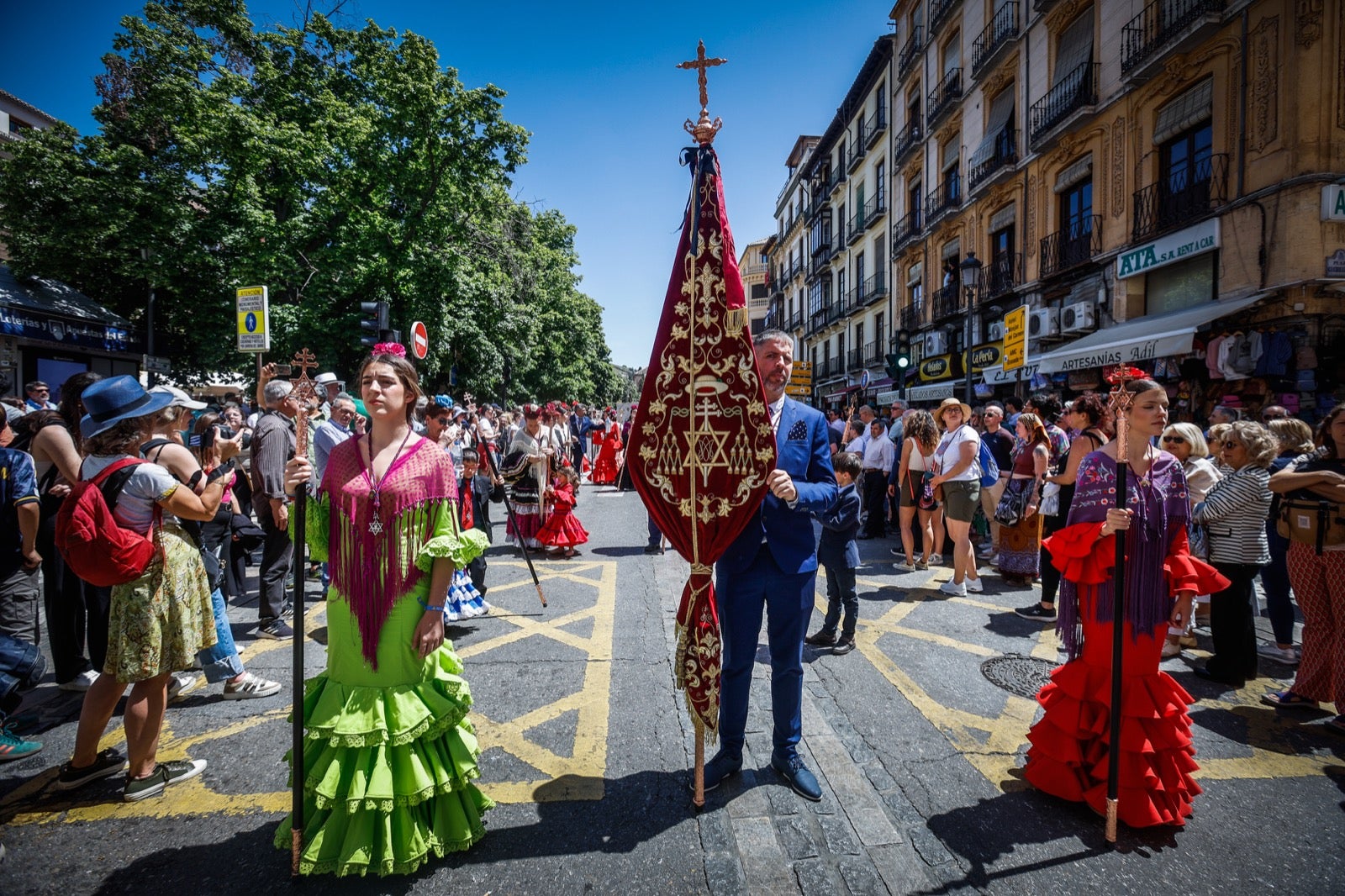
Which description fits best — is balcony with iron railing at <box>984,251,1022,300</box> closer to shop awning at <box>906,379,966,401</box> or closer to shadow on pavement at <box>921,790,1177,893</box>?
shop awning at <box>906,379,966,401</box>

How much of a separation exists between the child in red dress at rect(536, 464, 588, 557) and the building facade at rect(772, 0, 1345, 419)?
28.5 ft

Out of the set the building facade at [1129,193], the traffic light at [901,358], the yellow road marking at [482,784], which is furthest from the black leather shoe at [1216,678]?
the traffic light at [901,358]

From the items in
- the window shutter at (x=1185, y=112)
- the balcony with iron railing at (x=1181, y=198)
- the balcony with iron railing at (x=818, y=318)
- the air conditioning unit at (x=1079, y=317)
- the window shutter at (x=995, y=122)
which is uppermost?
the window shutter at (x=995, y=122)

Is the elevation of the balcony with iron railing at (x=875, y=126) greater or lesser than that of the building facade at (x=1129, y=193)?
greater

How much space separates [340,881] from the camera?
241cm

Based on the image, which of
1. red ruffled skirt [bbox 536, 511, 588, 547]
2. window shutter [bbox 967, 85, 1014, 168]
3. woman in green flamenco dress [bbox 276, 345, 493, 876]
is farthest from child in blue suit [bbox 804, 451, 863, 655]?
window shutter [bbox 967, 85, 1014, 168]

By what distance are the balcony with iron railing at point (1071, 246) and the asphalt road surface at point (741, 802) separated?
1339 cm

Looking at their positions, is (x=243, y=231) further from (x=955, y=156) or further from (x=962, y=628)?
(x=955, y=156)

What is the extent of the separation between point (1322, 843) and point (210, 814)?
5016 millimetres

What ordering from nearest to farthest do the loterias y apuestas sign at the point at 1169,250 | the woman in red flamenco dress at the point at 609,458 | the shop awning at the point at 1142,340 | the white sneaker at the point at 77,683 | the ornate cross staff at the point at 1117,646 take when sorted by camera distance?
the ornate cross staff at the point at 1117,646
the white sneaker at the point at 77,683
the shop awning at the point at 1142,340
the loterias y apuestas sign at the point at 1169,250
the woman in red flamenco dress at the point at 609,458

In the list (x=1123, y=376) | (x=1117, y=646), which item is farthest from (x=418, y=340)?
(x=1117, y=646)

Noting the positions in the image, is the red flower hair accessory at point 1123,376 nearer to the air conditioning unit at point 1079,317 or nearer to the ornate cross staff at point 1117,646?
the ornate cross staff at point 1117,646

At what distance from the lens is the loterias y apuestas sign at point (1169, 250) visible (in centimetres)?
1152

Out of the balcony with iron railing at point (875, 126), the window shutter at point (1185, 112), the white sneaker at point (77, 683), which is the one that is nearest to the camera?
the white sneaker at point (77, 683)
